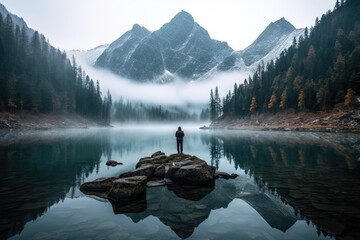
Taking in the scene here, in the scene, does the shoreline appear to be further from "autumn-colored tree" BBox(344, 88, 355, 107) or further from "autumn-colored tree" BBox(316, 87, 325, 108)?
"autumn-colored tree" BBox(344, 88, 355, 107)

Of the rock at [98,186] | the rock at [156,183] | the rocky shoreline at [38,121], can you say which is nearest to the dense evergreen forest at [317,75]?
the rock at [156,183]

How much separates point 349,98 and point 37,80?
132252 mm

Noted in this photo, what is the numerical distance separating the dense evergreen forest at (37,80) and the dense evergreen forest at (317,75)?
102 meters

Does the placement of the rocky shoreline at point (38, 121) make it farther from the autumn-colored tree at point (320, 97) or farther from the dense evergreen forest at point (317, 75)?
the autumn-colored tree at point (320, 97)

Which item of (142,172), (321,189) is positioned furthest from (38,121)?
(321,189)

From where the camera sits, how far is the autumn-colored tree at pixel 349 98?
74.7m

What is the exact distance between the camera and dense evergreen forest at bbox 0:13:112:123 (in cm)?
8912

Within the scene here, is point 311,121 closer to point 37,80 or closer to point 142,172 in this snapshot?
point 142,172

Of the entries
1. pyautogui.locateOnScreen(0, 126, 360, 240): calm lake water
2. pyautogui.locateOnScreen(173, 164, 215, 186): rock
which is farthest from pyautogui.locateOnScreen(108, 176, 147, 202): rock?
pyautogui.locateOnScreen(173, 164, 215, 186): rock

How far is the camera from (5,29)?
354ft

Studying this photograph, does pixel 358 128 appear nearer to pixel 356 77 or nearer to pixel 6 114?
pixel 356 77

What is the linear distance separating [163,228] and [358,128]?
73.4 meters

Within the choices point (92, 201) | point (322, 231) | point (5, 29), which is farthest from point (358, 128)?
point (5, 29)

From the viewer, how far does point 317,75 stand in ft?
353
